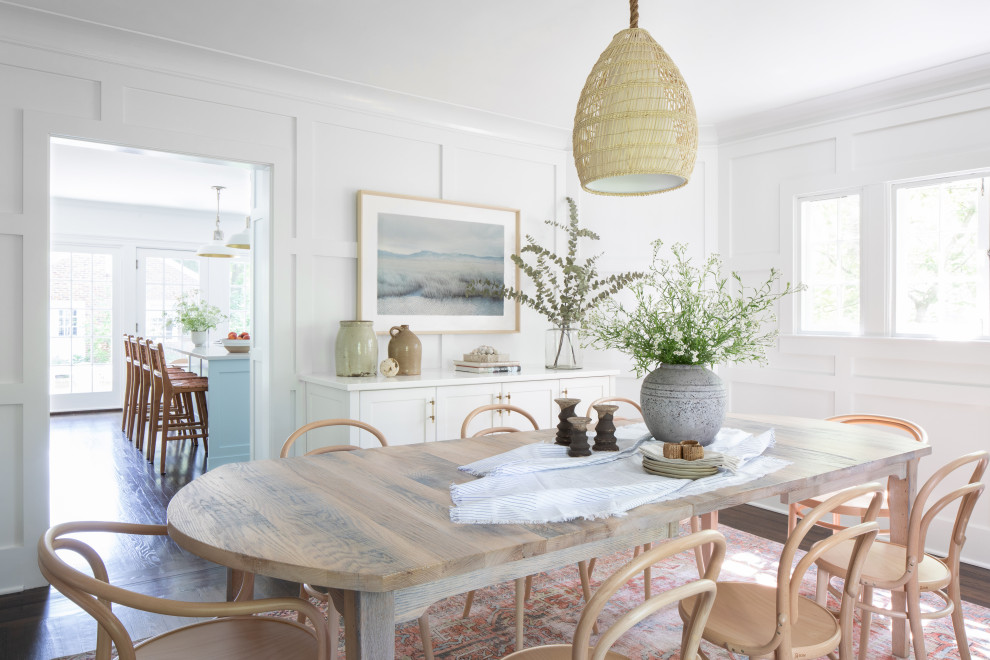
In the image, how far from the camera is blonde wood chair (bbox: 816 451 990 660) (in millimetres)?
1896

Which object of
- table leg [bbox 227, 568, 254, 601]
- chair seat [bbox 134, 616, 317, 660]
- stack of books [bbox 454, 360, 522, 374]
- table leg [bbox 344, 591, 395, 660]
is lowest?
chair seat [bbox 134, 616, 317, 660]

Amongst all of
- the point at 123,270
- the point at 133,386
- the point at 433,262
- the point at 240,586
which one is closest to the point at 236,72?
the point at 433,262

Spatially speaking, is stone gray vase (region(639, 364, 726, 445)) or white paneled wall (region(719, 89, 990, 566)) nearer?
stone gray vase (region(639, 364, 726, 445))

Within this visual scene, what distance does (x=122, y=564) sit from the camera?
312 centimetres

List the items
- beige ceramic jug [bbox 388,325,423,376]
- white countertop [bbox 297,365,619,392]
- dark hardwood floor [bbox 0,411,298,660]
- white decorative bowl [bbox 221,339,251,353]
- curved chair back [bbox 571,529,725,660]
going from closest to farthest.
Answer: curved chair back [bbox 571,529,725,660] < dark hardwood floor [bbox 0,411,298,660] < white countertop [bbox 297,365,619,392] < beige ceramic jug [bbox 388,325,423,376] < white decorative bowl [bbox 221,339,251,353]

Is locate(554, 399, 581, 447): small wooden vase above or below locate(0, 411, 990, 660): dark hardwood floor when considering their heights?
above

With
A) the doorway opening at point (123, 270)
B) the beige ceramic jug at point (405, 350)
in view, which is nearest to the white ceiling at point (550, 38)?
the beige ceramic jug at point (405, 350)

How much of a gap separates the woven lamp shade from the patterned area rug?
5.68 ft

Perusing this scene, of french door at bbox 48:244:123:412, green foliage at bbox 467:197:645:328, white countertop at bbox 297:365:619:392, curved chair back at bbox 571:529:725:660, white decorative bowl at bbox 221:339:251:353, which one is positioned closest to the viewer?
curved chair back at bbox 571:529:725:660

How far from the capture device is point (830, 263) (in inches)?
160

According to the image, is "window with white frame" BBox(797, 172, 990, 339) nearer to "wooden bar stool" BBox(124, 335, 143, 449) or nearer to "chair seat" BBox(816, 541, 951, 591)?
"chair seat" BBox(816, 541, 951, 591)

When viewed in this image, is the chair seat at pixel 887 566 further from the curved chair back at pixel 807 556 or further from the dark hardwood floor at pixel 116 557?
the dark hardwood floor at pixel 116 557

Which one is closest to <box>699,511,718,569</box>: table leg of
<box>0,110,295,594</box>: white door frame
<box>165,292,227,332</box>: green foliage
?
<box>0,110,295,594</box>: white door frame

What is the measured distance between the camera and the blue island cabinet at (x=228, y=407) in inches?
192
